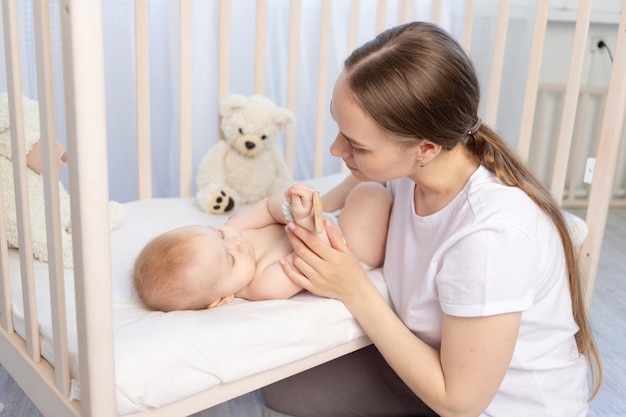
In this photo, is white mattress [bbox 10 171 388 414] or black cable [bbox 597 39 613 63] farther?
black cable [bbox 597 39 613 63]

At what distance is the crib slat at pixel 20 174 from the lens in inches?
32.8

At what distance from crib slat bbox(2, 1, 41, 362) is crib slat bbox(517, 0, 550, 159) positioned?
99 cm

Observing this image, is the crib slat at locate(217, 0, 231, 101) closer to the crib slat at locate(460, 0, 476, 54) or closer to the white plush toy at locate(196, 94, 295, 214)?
the white plush toy at locate(196, 94, 295, 214)

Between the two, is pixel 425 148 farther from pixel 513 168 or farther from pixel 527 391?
pixel 527 391

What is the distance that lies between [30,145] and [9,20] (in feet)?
1.27

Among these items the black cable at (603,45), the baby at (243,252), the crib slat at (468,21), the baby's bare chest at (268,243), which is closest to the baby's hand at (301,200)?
the baby at (243,252)

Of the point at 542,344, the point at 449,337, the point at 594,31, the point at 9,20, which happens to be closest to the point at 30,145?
the point at 9,20

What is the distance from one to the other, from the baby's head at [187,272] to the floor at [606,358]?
43 cm

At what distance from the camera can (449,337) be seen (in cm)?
93

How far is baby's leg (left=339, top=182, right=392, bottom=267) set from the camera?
1177 mm

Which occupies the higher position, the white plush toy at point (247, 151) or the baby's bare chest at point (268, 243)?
the white plush toy at point (247, 151)

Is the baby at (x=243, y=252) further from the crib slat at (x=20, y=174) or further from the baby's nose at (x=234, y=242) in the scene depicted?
the crib slat at (x=20, y=174)

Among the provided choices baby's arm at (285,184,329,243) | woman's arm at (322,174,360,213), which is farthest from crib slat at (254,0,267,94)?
baby's arm at (285,184,329,243)

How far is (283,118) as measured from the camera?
1593 mm
